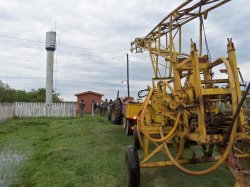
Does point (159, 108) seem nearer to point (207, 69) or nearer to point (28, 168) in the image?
point (207, 69)

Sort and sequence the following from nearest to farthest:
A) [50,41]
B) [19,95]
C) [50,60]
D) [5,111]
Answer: [5,111] → [50,60] → [50,41] → [19,95]

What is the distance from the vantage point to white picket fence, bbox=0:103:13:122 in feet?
59.1

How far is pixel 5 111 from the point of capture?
62.7 feet

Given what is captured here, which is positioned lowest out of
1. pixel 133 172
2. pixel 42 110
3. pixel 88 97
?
pixel 133 172

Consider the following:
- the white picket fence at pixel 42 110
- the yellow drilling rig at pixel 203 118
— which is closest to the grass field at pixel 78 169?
the yellow drilling rig at pixel 203 118

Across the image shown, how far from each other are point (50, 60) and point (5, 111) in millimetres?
7457

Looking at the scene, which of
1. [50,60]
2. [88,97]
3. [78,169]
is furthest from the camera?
[88,97]

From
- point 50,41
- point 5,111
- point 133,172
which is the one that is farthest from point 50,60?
point 133,172

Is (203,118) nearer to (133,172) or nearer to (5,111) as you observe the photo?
(133,172)

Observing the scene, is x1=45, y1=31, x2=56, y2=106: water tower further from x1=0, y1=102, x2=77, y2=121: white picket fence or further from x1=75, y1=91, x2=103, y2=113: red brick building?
x1=75, y1=91, x2=103, y2=113: red brick building

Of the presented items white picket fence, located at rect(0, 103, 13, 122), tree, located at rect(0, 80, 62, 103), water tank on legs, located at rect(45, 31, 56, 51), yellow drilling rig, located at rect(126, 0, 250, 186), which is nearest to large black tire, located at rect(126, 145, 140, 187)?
yellow drilling rig, located at rect(126, 0, 250, 186)

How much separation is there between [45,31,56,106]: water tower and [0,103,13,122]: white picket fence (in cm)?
397

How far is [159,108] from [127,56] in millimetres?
28899

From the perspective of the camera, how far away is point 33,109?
22797mm
